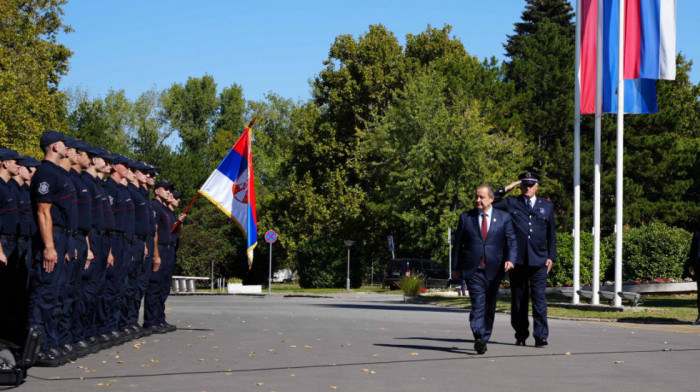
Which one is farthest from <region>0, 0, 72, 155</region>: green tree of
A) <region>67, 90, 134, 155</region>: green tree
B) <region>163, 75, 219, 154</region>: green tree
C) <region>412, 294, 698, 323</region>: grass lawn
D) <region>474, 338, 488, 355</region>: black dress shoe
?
<region>163, 75, 219, 154</region>: green tree

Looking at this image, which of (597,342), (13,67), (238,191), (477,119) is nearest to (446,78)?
(477,119)

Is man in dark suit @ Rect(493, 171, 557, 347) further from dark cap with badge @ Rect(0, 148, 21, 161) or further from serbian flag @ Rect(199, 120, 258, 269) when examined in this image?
serbian flag @ Rect(199, 120, 258, 269)

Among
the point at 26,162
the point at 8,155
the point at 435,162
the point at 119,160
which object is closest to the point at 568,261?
the point at 435,162

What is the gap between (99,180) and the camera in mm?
12305

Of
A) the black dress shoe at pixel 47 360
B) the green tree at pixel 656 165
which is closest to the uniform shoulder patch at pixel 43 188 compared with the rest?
the black dress shoe at pixel 47 360

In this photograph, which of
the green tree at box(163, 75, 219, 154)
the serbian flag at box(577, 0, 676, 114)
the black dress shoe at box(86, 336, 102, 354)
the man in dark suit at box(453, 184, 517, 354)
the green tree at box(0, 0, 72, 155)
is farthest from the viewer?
the green tree at box(163, 75, 219, 154)

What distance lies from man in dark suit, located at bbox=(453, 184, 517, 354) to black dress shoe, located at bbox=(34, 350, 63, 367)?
4.66 meters

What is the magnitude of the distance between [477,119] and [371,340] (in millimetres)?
38766

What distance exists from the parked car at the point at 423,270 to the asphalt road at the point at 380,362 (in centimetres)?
3325

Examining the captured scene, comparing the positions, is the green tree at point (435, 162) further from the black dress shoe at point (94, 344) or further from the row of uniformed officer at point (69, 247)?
the black dress shoe at point (94, 344)

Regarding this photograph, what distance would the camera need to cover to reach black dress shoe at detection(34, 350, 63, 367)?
418 inches

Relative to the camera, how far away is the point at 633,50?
23391 mm

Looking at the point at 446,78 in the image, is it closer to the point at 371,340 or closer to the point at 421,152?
the point at 421,152

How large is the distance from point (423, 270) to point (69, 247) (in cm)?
4045
